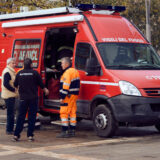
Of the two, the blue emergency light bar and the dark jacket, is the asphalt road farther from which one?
the blue emergency light bar

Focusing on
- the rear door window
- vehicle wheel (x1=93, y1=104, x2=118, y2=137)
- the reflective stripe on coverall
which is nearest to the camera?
vehicle wheel (x1=93, y1=104, x2=118, y2=137)

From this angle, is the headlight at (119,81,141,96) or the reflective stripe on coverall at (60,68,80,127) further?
the reflective stripe on coverall at (60,68,80,127)

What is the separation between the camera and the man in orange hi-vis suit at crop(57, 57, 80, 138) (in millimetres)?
12016

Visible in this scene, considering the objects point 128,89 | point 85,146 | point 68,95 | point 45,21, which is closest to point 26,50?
point 45,21

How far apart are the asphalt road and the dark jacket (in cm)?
94

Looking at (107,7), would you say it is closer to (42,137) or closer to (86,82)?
(86,82)

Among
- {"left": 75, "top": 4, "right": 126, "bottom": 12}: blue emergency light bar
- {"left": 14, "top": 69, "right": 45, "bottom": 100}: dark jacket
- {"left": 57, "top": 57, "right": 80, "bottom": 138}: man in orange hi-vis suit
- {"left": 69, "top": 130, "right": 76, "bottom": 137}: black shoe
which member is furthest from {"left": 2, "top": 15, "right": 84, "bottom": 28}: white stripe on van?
{"left": 69, "top": 130, "right": 76, "bottom": 137}: black shoe

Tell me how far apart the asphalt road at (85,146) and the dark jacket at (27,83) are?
938mm

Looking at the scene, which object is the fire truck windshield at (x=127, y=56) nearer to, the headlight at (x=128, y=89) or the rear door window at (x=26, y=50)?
the headlight at (x=128, y=89)

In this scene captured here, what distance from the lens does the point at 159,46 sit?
36625 millimetres

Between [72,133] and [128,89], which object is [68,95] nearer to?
[72,133]

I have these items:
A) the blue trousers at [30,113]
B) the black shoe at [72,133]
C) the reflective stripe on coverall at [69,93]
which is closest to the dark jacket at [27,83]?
the blue trousers at [30,113]

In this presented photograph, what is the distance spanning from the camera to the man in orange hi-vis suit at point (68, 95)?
12.0 meters

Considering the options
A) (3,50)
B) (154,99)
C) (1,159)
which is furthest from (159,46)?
(1,159)
